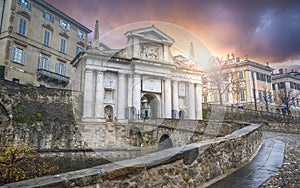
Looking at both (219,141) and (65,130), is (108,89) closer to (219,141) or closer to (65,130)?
(65,130)

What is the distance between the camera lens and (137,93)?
79.7ft

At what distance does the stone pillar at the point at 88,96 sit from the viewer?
2194 cm

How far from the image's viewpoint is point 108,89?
946 inches

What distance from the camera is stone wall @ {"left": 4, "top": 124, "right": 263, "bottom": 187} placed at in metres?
2.73

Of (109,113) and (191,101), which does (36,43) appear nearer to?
(109,113)

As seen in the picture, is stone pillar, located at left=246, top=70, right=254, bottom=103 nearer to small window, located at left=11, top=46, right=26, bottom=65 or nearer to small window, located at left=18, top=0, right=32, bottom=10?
small window, located at left=11, top=46, right=26, bottom=65

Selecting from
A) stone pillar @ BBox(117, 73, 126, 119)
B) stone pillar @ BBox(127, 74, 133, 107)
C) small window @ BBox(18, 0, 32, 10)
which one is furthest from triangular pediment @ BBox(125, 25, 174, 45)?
small window @ BBox(18, 0, 32, 10)

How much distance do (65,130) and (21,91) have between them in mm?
4990

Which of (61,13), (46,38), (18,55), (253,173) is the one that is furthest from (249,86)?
(253,173)

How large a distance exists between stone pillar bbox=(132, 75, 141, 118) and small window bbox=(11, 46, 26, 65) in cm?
1317

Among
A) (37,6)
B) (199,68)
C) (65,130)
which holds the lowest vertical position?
(65,130)

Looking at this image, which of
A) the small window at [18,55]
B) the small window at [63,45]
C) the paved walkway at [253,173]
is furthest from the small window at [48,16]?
the paved walkway at [253,173]

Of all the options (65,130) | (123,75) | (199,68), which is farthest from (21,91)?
(199,68)

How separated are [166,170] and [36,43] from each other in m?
28.5
